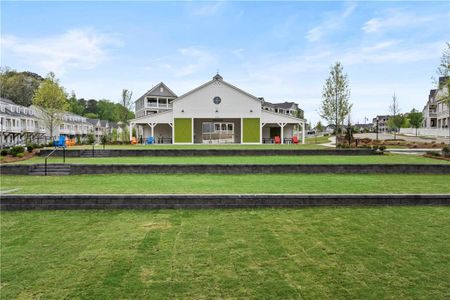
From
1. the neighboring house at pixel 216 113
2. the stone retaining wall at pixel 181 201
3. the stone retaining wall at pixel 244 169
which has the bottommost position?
the stone retaining wall at pixel 181 201

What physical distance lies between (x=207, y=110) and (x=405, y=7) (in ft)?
78.8


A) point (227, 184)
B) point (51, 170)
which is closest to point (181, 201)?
point (227, 184)

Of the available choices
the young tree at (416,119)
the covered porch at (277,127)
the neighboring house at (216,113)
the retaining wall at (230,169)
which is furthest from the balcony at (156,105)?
the young tree at (416,119)

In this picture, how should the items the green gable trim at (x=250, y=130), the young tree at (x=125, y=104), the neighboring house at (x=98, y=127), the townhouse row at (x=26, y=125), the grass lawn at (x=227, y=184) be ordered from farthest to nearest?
1. the neighboring house at (x=98, y=127)
2. the young tree at (x=125, y=104)
3. the townhouse row at (x=26, y=125)
4. the green gable trim at (x=250, y=130)
5. the grass lawn at (x=227, y=184)

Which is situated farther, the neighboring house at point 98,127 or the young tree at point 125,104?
the neighboring house at point 98,127

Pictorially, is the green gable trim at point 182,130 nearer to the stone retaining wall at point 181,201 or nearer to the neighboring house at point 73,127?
the stone retaining wall at point 181,201

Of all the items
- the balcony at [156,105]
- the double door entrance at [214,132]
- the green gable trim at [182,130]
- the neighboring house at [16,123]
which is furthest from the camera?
the balcony at [156,105]

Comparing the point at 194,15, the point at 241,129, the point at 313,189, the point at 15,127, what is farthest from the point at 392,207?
the point at 15,127

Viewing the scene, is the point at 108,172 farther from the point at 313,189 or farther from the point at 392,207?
the point at 392,207

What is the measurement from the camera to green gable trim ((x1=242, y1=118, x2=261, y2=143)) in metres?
34.9

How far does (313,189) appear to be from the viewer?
961cm

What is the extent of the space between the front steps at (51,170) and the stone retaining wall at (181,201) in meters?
5.99

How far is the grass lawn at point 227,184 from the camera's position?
9328mm

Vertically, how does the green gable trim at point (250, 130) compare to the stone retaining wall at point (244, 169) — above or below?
above
